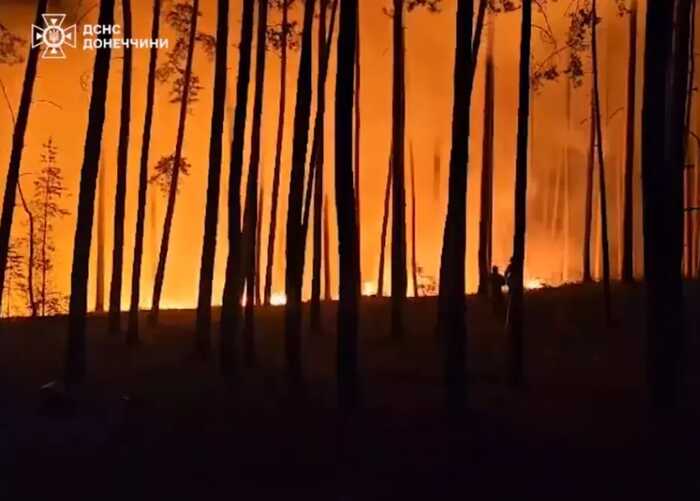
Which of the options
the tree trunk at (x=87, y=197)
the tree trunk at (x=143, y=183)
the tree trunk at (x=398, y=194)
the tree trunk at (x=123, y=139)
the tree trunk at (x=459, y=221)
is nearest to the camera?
the tree trunk at (x=459, y=221)

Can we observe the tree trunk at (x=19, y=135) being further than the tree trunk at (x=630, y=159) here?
No

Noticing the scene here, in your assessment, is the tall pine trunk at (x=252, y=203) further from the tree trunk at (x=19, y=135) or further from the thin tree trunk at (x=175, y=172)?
the thin tree trunk at (x=175, y=172)

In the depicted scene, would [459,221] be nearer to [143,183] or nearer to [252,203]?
[252,203]

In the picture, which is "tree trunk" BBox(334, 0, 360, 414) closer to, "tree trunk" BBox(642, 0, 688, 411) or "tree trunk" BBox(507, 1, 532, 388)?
"tree trunk" BBox(507, 1, 532, 388)

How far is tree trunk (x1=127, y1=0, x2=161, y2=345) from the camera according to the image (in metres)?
20.1

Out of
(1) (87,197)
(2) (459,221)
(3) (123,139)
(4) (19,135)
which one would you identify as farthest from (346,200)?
(3) (123,139)

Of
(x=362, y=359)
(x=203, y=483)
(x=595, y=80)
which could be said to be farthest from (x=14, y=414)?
(x=595, y=80)

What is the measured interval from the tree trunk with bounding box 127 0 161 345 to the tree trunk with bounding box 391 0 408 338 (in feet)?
18.8

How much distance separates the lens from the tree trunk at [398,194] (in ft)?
63.5

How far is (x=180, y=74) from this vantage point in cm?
2284

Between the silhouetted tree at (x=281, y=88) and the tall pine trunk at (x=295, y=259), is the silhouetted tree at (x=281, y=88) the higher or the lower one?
the higher one

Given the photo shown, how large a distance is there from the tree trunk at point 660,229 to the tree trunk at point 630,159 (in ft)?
47.0

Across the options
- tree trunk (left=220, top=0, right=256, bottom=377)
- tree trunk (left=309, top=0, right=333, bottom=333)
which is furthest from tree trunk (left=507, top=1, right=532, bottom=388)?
tree trunk (left=309, top=0, right=333, bottom=333)

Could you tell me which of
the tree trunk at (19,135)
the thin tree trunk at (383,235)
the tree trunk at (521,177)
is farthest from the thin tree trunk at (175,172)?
the tree trunk at (521,177)
